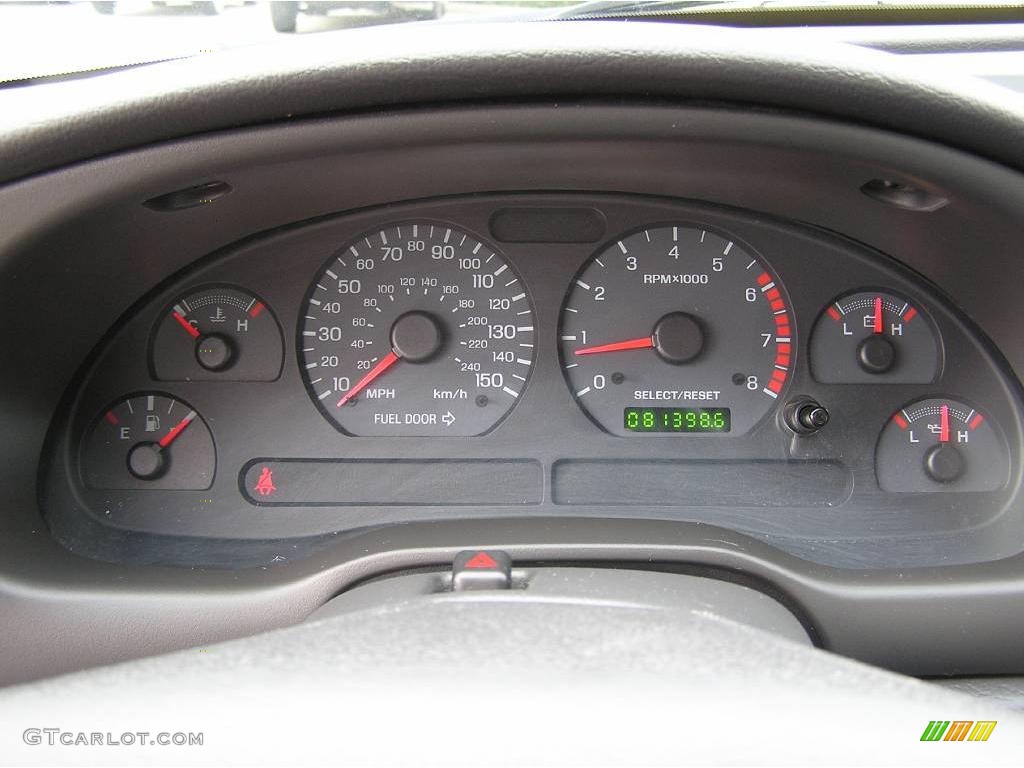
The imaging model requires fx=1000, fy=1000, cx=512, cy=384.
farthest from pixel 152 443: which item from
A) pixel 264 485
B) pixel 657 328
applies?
pixel 657 328

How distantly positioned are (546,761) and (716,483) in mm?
1541

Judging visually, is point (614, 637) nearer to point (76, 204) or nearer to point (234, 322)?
point (76, 204)

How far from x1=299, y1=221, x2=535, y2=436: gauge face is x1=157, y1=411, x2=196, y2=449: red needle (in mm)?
356

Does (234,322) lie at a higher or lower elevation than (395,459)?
higher

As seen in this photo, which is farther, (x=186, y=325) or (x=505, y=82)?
(x=186, y=325)

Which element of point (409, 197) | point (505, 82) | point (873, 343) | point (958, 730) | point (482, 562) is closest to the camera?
point (958, 730)

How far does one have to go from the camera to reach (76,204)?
216cm

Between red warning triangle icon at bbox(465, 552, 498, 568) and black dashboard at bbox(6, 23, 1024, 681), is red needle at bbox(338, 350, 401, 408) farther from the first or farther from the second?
red warning triangle icon at bbox(465, 552, 498, 568)

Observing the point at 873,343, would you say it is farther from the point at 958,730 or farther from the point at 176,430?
the point at 176,430

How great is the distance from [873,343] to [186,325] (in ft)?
6.62

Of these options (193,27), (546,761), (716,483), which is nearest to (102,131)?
(193,27)

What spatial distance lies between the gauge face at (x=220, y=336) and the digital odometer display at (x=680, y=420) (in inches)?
43.0

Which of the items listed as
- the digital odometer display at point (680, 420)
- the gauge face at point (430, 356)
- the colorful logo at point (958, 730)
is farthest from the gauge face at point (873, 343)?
the colorful logo at point (958, 730)

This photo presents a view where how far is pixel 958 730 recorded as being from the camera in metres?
1.60
